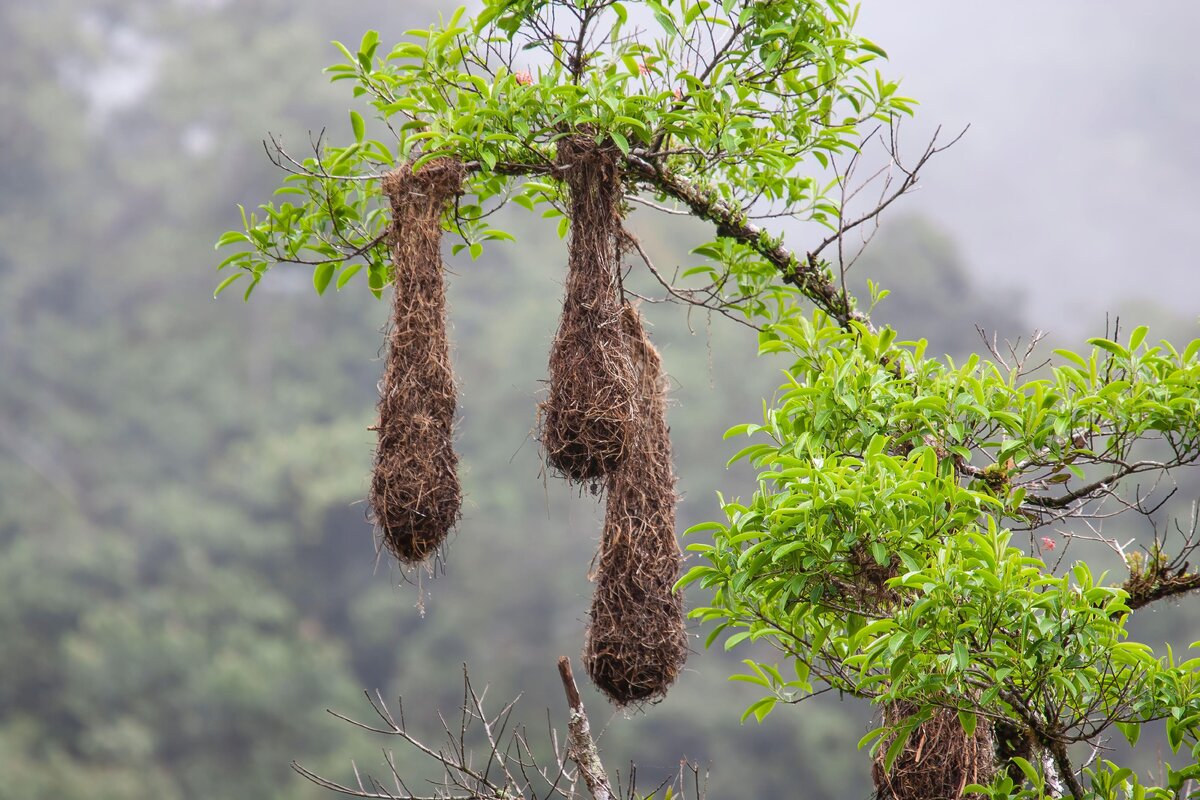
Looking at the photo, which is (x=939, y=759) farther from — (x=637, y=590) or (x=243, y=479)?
(x=243, y=479)

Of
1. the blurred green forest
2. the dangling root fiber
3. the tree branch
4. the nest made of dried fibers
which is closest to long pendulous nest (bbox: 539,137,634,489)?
the dangling root fiber

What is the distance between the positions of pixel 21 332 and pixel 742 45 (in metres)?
16.6

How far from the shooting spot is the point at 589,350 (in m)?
2.73

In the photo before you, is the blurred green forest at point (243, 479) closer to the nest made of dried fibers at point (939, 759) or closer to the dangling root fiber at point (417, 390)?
the dangling root fiber at point (417, 390)

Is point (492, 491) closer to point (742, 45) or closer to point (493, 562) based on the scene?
point (493, 562)

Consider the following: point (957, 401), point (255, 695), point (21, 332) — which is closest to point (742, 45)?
point (957, 401)

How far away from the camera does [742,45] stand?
2840 mm

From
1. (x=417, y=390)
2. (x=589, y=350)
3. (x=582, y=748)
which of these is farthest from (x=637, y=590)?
(x=417, y=390)

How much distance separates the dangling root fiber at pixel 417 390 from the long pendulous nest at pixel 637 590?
0.38 metres

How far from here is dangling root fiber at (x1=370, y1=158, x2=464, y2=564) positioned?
275 centimetres

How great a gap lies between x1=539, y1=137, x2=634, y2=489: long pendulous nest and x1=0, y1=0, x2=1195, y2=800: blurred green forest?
10263 mm

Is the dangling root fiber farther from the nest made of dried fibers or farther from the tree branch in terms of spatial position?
the nest made of dried fibers

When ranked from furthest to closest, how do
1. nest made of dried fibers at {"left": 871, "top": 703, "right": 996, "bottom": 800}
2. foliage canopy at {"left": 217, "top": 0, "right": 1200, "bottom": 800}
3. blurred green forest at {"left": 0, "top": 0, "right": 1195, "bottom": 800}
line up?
blurred green forest at {"left": 0, "top": 0, "right": 1195, "bottom": 800}, nest made of dried fibers at {"left": 871, "top": 703, "right": 996, "bottom": 800}, foliage canopy at {"left": 217, "top": 0, "right": 1200, "bottom": 800}

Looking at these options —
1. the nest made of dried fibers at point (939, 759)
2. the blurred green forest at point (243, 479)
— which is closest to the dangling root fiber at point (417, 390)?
the nest made of dried fibers at point (939, 759)
